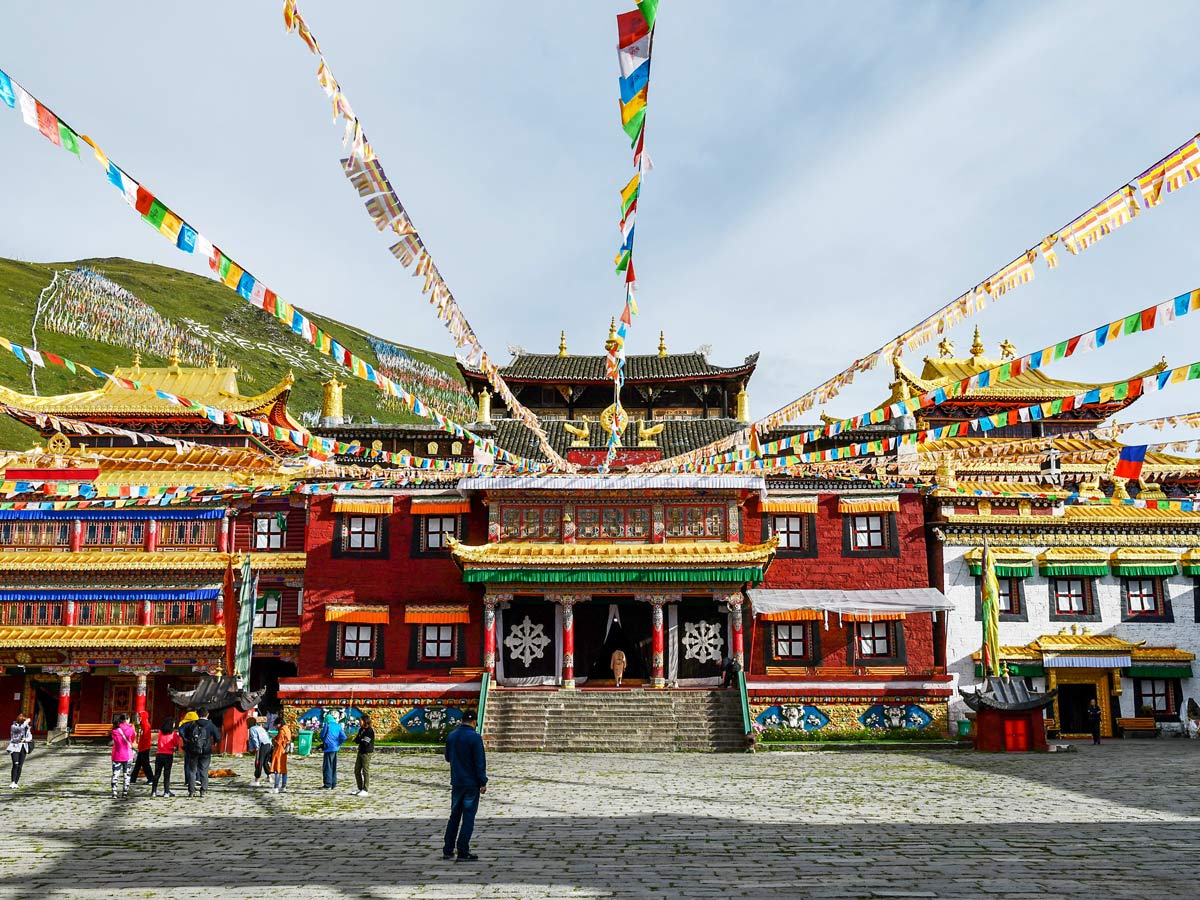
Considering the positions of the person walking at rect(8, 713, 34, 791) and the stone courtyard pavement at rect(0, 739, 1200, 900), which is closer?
the stone courtyard pavement at rect(0, 739, 1200, 900)

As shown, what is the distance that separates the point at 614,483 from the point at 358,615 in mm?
9075

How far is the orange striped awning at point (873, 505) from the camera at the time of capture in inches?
1232

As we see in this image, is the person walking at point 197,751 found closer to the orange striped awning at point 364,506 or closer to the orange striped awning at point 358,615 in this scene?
the orange striped awning at point 358,615

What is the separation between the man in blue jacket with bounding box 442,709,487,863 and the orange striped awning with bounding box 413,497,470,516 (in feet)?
68.3

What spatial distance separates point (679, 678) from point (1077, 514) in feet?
47.7

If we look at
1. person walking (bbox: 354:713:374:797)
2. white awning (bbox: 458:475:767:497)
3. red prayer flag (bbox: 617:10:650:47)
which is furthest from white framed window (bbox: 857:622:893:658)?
red prayer flag (bbox: 617:10:650:47)

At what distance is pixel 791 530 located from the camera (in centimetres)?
3178

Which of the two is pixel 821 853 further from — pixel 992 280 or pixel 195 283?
pixel 195 283

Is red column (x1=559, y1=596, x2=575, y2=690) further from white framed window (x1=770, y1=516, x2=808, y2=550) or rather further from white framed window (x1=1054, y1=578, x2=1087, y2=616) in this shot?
white framed window (x1=1054, y1=578, x2=1087, y2=616)

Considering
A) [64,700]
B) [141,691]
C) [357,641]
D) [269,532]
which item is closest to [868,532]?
[357,641]

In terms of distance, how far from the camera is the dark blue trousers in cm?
1098

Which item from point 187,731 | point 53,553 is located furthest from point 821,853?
point 53,553

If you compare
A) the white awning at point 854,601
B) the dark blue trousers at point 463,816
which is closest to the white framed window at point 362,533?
the white awning at point 854,601

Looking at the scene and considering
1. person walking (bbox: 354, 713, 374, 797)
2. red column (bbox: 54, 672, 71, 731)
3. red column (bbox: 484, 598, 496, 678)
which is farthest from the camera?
red column (bbox: 54, 672, 71, 731)
